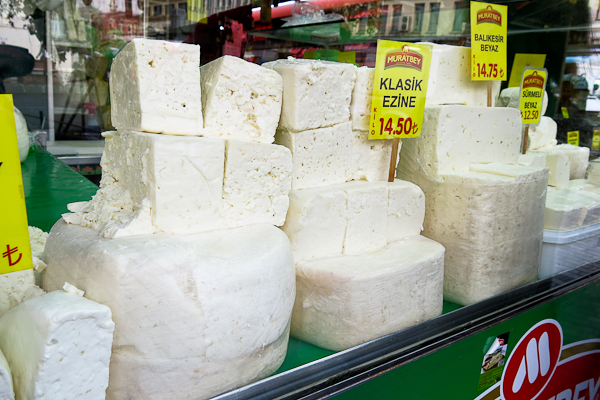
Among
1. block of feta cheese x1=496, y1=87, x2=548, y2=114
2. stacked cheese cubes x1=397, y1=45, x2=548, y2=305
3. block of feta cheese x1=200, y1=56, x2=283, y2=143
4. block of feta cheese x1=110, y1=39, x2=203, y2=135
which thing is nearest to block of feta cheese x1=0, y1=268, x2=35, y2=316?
block of feta cheese x1=110, y1=39, x2=203, y2=135

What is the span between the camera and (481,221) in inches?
79.6

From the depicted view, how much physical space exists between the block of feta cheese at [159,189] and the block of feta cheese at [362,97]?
602 millimetres

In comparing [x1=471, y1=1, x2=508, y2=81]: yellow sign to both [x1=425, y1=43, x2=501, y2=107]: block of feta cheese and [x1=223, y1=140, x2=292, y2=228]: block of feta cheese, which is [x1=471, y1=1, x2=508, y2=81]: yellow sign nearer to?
[x1=425, y1=43, x2=501, y2=107]: block of feta cheese

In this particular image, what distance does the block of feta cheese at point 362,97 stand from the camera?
176cm

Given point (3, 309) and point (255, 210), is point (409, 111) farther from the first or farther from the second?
point (3, 309)

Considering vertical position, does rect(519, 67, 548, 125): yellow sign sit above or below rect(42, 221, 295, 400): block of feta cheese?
above

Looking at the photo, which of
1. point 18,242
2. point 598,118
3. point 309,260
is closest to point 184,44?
point 18,242

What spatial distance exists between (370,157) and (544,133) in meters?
1.73

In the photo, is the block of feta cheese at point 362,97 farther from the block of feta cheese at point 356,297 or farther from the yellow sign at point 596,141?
the yellow sign at point 596,141

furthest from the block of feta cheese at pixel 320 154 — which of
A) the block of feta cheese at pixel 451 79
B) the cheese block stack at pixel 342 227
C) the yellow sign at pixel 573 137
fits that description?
the yellow sign at pixel 573 137

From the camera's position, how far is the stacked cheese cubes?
6.66 feet

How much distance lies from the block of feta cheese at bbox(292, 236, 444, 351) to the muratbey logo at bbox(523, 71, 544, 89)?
1.37 metres

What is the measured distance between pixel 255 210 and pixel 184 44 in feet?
1.79

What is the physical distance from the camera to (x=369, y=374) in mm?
1517
